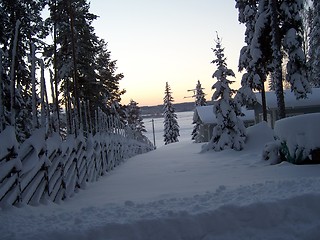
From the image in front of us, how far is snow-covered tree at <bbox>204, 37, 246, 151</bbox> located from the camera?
53.6ft

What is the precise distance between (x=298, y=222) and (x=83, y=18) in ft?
75.0

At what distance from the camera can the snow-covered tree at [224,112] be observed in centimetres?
1634

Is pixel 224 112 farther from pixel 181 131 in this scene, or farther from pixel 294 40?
pixel 181 131

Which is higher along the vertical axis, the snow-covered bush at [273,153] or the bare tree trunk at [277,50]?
the bare tree trunk at [277,50]

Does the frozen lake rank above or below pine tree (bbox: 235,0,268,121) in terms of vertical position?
below

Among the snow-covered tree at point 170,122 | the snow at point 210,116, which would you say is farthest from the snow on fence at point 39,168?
the snow-covered tree at point 170,122

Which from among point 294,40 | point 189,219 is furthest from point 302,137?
point 294,40

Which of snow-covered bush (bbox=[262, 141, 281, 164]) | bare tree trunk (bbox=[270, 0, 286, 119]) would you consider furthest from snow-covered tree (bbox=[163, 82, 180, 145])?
snow-covered bush (bbox=[262, 141, 281, 164])

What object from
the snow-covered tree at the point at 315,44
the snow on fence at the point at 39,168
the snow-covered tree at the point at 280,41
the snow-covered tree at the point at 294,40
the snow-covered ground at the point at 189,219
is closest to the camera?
the snow-covered ground at the point at 189,219

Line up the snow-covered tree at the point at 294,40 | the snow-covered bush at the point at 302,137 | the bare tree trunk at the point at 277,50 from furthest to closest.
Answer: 1. the snow-covered tree at the point at 294,40
2. the bare tree trunk at the point at 277,50
3. the snow-covered bush at the point at 302,137

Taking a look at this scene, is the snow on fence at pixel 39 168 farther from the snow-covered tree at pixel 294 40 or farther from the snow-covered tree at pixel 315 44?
the snow-covered tree at pixel 315 44

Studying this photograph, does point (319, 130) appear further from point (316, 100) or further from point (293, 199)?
point (316, 100)

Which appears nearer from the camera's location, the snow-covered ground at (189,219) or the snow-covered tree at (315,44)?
the snow-covered ground at (189,219)

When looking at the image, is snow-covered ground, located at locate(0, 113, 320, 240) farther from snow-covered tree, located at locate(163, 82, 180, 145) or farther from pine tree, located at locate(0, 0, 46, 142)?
snow-covered tree, located at locate(163, 82, 180, 145)
